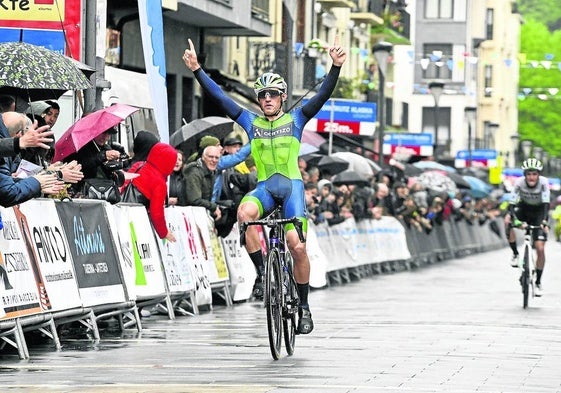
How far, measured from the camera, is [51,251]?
14789mm

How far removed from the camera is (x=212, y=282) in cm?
2116

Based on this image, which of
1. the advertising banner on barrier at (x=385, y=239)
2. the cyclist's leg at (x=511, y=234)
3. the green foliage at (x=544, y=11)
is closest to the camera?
the cyclist's leg at (x=511, y=234)

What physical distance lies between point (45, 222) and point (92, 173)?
2.90 m

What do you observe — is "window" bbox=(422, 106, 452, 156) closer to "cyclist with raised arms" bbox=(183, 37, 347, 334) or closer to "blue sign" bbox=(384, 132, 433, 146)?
"blue sign" bbox=(384, 132, 433, 146)

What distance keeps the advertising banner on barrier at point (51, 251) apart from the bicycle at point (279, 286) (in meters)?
1.72

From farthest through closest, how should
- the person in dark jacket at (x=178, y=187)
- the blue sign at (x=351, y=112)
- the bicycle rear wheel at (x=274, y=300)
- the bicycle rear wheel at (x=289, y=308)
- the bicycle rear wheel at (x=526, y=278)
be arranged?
1. the blue sign at (x=351, y=112)
2. the bicycle rear wheel at (x=526, y=278)
3. the person in dark jacket at (x=178, y=187)
4. the bicycle rear wheel at (x=289, y=308)
5. the bicycle rear wheel at (x=274, y=300)

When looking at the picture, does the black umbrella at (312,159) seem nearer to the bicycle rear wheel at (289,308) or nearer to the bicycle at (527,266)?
the bicycle at (527,266)

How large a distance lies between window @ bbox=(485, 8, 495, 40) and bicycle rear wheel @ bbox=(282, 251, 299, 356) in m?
95.2

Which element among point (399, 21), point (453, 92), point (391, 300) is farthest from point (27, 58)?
point (453, 92)

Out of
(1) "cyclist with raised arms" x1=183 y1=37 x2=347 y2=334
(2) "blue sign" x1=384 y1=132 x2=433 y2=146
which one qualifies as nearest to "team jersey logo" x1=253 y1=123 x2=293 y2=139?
(1) "cyclist with raised arms" x1=183 y1=37 x2=347 y2=334

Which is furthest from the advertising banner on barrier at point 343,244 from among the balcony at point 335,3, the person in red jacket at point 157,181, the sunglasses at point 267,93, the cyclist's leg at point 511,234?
the balcony at point 335,3

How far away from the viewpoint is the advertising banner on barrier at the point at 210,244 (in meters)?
20.9

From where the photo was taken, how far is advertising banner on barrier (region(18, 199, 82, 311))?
14.3m

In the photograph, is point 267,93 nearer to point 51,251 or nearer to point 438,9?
point 51,251
